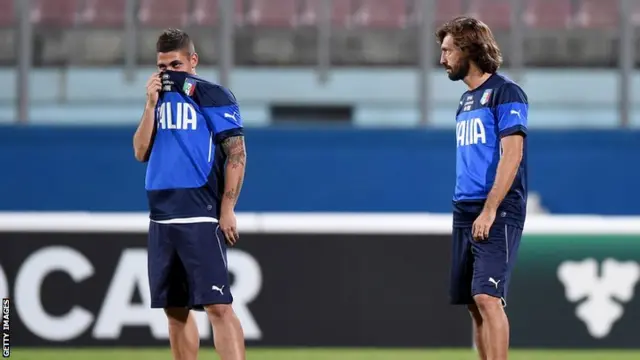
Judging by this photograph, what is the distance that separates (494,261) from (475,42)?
0.98m

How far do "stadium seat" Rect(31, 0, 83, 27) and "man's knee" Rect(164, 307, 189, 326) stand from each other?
16.6 feet

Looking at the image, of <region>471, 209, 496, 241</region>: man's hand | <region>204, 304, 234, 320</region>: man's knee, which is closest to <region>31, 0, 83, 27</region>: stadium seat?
<region>204, 304, 234, 320</region>: man's knee

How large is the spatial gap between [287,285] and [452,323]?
1103 mm

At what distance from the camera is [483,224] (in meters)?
4.90

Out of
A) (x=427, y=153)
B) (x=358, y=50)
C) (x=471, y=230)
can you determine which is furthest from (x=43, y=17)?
(x=471, y=230)

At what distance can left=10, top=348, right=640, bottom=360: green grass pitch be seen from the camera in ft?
22.7

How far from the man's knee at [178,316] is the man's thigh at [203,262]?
16cm

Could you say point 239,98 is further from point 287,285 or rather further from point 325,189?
point 287,285

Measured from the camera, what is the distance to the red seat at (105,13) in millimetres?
9680

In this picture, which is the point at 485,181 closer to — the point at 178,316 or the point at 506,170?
the point at 506,170

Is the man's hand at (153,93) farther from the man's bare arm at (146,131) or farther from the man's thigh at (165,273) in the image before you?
the man's thigh at (165,273)

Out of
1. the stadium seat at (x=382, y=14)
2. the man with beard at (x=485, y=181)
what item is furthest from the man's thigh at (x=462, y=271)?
the stadium seat at (x=382, y=14)

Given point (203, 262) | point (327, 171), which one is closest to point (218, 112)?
point (203, 262)

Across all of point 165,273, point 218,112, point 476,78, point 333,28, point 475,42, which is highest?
point 333,28
